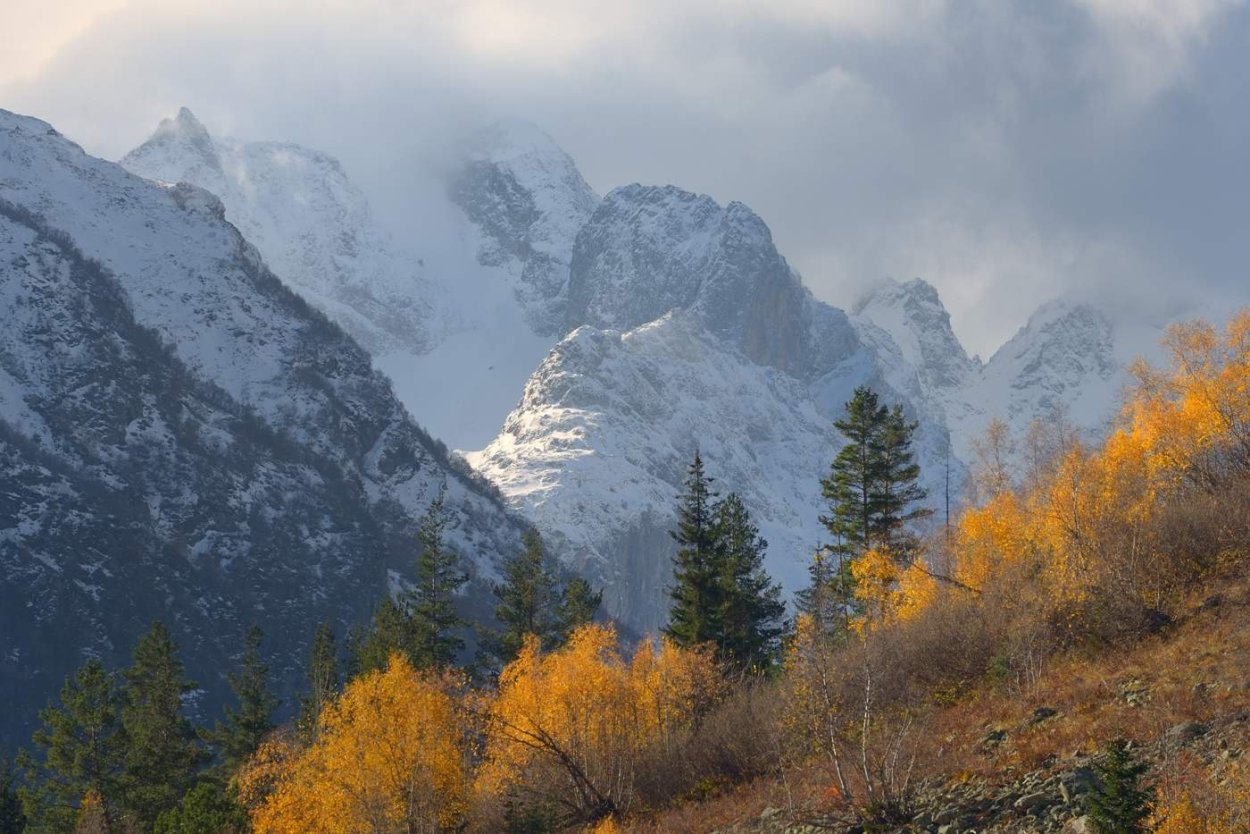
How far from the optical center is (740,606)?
203 ft

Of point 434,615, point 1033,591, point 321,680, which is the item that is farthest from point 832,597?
point 321,680

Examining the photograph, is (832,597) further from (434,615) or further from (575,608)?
(434,615)

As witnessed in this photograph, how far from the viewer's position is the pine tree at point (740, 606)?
200 feet

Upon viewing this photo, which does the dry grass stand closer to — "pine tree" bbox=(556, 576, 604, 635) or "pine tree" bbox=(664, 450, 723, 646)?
"pine tree" bbox=(664, 450, 723, 646)

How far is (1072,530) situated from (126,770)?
4761 centimetres

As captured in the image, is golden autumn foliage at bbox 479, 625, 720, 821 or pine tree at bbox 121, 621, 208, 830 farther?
pine tree at bbox 121, 621, 208, 830

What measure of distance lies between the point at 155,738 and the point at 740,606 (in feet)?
102

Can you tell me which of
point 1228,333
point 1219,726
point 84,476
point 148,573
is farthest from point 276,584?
point 1219,726

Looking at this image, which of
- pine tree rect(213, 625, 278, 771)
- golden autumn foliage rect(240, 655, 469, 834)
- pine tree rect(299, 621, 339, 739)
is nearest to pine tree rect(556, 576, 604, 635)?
pine tree rect(299, 621, 339, 739)

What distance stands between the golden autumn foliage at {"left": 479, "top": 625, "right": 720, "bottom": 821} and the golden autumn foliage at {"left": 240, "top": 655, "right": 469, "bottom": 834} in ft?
6.95

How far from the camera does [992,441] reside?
85312mm

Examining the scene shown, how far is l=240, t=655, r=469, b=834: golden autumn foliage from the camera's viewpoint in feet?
156

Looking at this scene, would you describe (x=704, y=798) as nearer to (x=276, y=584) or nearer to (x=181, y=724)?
(x=181, y=724)

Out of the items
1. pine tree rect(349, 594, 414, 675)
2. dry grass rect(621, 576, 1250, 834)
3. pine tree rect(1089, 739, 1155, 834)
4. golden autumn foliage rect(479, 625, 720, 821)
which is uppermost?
pine tree rect(349, 594, 414, 675)
